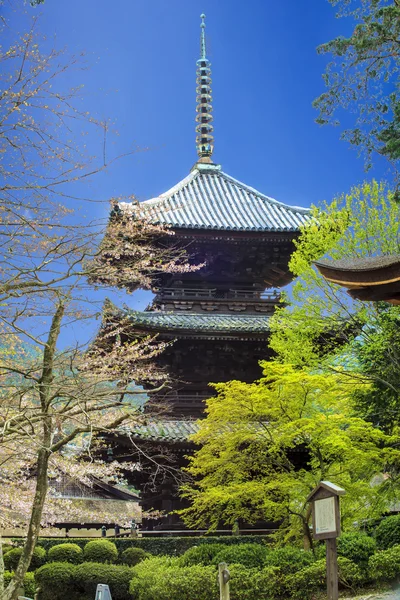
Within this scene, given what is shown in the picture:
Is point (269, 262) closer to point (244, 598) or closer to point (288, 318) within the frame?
point (288, 318)

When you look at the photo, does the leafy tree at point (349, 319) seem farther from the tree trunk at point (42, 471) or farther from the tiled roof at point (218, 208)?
the tree trunk at point (42, 471)

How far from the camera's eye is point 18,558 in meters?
20.8

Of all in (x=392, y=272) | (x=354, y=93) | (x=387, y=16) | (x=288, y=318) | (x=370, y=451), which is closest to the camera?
(x=392, y=272)

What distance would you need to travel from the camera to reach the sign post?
34.0 feet

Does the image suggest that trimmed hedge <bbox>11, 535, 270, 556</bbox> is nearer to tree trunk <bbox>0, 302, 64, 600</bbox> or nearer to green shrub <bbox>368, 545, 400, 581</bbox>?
green shrub <bbox>368, 545, 400, 581</bbox>

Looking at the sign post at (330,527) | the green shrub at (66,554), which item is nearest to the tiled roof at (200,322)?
the green shrub at (66,554)

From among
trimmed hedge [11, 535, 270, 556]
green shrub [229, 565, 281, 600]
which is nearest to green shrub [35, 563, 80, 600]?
trimmed hedge [11, 535, 270, 556]

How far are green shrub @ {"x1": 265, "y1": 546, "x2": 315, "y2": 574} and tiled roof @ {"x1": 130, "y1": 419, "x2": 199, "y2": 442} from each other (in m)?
4.60

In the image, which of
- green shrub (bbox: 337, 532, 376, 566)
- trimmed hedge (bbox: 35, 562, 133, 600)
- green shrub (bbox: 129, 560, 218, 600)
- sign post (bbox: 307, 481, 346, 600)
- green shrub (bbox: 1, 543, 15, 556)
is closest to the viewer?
sign post (bbox: 307, 481, 346, 600)

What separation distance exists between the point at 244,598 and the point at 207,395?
7586 mm

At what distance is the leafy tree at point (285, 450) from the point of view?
17.4 m

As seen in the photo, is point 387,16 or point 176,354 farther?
point 176,354

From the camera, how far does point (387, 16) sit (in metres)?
14.7

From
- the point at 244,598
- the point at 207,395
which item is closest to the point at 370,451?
the point at 244,598
